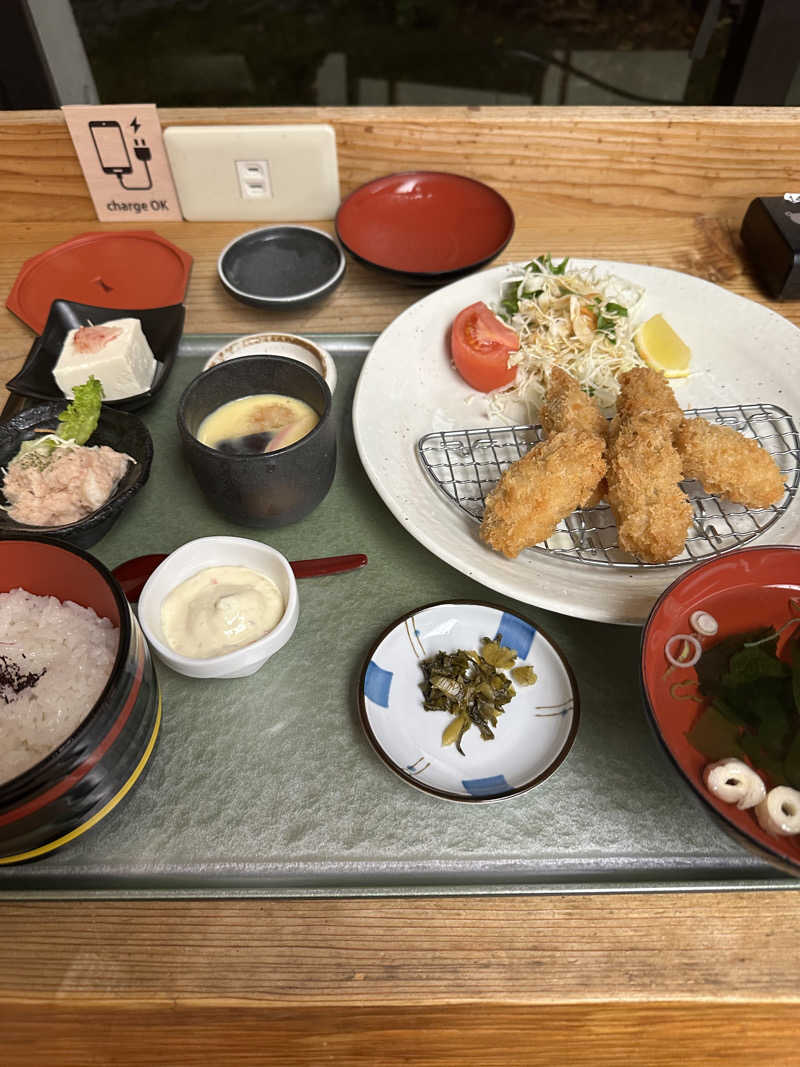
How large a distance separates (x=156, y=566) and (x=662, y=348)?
1.33 metres

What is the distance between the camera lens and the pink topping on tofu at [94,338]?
66.1 inches

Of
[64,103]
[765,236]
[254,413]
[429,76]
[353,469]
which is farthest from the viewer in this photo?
[429,76]

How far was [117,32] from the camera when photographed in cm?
564

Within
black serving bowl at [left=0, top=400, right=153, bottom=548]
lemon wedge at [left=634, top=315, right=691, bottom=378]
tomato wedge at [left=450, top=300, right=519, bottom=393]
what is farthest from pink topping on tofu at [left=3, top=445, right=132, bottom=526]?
lemon wedge at [left=634, top=315, right=691, bottom=378]

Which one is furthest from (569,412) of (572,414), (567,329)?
(567,329)

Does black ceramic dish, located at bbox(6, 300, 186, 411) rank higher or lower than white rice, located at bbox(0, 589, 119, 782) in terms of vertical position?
lower

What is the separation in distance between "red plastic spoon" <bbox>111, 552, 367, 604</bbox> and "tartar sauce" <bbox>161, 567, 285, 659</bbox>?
9 centimetres

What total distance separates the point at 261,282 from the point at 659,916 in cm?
177

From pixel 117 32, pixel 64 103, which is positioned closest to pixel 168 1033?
pixel 64 103

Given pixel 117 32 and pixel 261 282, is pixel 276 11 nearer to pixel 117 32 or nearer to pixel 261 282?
pixel 117 32

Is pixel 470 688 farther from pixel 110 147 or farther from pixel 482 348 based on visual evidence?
pixel 110 147

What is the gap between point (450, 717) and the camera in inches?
50.8

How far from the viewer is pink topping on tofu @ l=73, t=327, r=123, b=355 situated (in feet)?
5.51

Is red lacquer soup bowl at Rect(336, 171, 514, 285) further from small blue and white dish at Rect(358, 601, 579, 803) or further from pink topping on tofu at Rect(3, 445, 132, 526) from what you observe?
small blue and white dish at Rect(358, 601, 579, 803)
